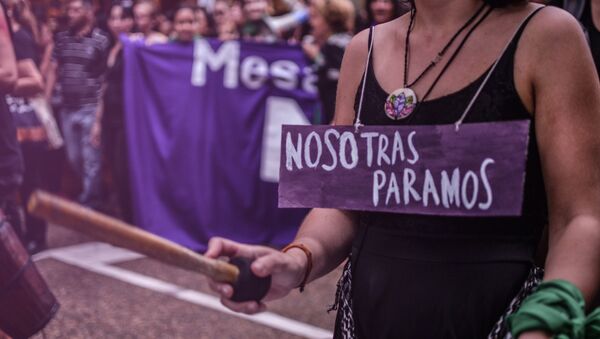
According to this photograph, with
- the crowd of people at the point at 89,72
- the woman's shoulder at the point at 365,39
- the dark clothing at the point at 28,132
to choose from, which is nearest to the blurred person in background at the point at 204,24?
the crowd of people at the point at 89,72

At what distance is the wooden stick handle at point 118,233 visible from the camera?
0.98m

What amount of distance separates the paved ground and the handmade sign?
94.9 inches

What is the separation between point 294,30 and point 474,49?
7.31 metres

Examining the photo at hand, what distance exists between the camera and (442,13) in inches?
57.3

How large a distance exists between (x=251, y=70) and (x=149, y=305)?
6.48 feet

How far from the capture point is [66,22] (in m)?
3.00

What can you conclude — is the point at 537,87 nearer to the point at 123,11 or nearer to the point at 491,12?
the point at 491,12

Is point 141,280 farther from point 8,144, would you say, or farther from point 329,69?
point 8,144

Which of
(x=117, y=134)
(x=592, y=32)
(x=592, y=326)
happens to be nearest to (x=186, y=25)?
(x=117, y=134)

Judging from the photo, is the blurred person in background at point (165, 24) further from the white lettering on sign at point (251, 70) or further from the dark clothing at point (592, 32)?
the dark clothing at point (592, 32)

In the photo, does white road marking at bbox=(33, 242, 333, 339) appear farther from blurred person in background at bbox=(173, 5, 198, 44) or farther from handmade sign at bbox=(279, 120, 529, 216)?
handmade sign at bbox=(279, 120, 529, 216)

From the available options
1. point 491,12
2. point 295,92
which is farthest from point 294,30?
point 491,12

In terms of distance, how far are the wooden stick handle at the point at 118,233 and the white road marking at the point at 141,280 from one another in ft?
8.59

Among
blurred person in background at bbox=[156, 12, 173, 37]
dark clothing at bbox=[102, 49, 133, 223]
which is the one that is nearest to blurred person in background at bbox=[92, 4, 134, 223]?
dark clothing at bbox=[102, 49, 133, 223]
